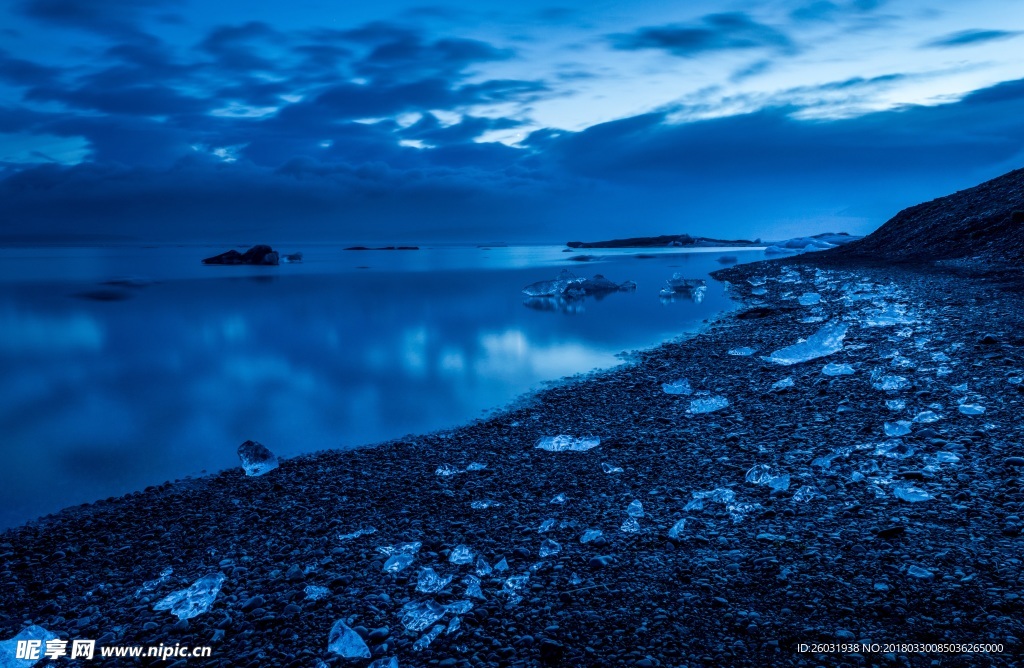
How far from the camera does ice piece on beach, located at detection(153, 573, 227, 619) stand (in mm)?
4148

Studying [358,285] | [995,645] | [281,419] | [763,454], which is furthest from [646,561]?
[358,285]

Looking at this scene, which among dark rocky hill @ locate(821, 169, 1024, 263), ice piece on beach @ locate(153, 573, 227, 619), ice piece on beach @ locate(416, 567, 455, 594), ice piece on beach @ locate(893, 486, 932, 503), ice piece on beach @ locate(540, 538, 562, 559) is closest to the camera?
ice piece on beach @ locate(153, 573, 227, 619)

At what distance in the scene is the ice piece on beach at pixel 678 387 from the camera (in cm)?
936

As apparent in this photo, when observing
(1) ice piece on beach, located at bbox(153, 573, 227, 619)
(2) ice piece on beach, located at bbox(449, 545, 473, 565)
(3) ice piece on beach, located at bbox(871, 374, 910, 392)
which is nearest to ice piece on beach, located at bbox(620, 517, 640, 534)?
(2) ice piece on beach, located at bbox(449, 545, 473, 565)

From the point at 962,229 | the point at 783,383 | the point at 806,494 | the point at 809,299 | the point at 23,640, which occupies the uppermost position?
the point at 962,229

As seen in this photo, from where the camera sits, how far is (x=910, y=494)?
4887 millimetres

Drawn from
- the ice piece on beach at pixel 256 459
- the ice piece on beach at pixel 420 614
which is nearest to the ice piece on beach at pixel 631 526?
the ice piece on beach at pixel 420 614

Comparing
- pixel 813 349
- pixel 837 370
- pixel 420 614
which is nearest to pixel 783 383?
pixel 837 370

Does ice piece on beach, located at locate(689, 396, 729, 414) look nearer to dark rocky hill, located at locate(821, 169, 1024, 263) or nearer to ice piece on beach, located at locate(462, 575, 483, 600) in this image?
ice piece on beach, located at locate(462, 575, 483, 600)

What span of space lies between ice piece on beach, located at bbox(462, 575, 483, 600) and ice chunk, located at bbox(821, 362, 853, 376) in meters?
7.12

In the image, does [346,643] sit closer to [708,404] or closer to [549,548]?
[549,548]

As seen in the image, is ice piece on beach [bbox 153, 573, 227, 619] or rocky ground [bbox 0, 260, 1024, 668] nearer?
rocky ground [bbox 0, 260, 1024, 668]

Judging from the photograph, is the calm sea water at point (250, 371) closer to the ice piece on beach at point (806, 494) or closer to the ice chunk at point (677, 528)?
the ice chunk at point (677, 528)

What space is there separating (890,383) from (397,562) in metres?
7.16
